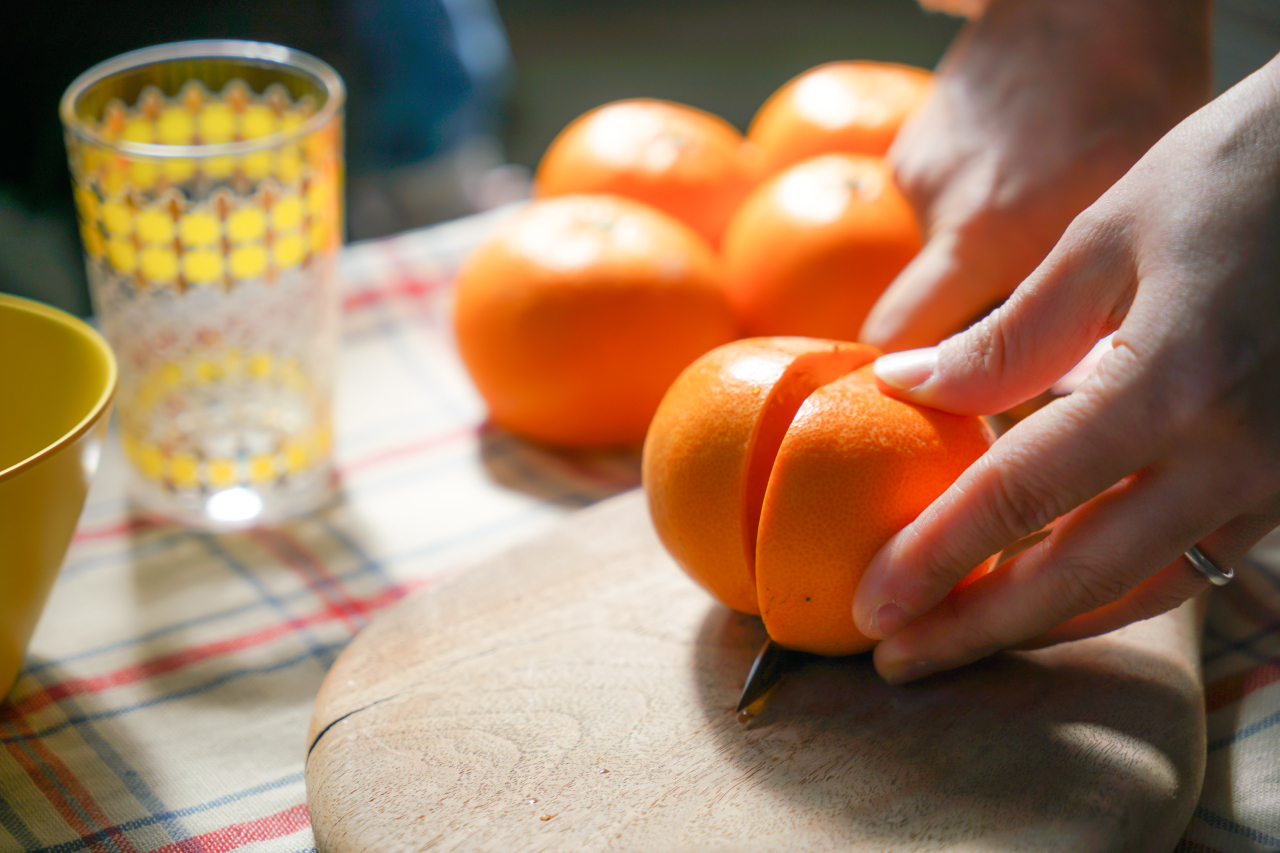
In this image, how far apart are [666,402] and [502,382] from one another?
0.42 metres

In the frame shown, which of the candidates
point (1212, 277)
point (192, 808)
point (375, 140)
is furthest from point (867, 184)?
point (375, 140)

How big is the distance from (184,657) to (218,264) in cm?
42

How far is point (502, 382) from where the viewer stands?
1.19m

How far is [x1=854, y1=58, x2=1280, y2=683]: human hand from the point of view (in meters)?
0.59

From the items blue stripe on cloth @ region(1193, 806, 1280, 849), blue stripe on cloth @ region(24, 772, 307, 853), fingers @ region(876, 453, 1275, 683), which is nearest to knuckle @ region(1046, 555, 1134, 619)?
fingers @ region(876, 453, 1275, 683)

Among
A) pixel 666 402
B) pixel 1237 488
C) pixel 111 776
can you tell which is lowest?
pixel 111 776

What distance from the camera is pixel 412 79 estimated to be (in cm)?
211

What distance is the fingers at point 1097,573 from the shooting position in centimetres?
63

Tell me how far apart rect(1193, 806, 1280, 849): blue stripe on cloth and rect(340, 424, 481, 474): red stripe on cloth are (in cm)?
90

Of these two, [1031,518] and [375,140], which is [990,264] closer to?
[1031,518]

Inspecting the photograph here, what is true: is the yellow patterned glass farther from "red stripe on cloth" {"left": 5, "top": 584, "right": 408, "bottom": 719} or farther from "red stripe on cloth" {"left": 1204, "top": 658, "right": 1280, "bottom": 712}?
"red stripe on cloth" {"left": 1204, "top": 658, "right": 1280, "bottom": 712}

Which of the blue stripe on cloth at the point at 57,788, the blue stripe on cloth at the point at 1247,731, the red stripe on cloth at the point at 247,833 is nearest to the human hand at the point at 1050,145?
the blue stripe on cloth at the point at 1247,731

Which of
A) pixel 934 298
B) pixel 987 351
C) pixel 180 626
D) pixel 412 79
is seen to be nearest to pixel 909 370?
pixel 987 351

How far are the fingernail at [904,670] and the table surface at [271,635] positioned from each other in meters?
0.23
